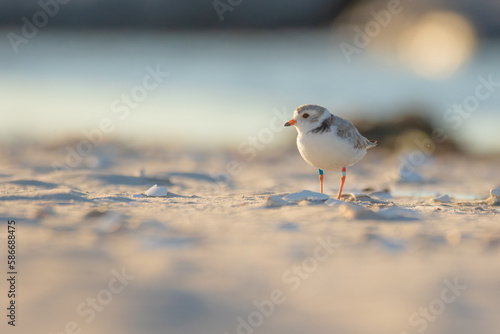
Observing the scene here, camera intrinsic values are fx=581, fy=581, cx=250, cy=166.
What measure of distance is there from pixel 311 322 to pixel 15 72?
19515 mm

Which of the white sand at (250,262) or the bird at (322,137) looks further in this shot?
the bird at (322,137)

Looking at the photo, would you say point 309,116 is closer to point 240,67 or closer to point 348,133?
point 348,133

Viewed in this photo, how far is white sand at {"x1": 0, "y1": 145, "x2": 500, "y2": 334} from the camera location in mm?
2238

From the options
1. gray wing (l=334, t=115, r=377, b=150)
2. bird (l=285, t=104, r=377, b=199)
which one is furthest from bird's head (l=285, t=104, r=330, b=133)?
gray wing (l=334, t=115, r=377, b=150)

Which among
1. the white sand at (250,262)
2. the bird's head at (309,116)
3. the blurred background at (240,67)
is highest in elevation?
the blurred background at (240,67)

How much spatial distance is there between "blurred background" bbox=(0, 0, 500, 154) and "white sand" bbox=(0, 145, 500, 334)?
6.02 metres

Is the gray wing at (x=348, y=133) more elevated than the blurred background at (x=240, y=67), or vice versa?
the blurred background at (x=240, y=67)

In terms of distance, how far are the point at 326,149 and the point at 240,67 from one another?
19.7 metres

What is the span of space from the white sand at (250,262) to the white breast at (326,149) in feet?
1.35

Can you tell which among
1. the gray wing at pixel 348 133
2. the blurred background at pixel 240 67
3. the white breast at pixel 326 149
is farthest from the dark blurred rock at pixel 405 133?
the white breast at pixel 326 149

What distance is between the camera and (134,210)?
4090mm

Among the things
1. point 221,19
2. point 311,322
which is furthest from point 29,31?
point 311,322

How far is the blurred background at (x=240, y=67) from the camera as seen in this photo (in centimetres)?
1155

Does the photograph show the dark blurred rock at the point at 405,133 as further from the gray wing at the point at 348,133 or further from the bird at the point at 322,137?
the bird at the point at 322,137
